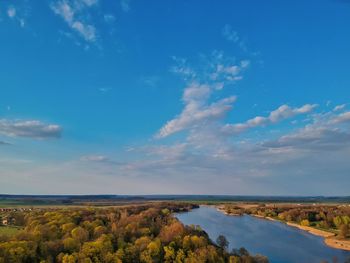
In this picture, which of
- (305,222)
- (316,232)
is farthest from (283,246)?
(305,222)

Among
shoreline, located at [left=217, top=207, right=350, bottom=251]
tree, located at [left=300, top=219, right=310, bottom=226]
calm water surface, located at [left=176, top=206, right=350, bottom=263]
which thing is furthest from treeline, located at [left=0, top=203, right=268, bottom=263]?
tree, located at [left=300, top=219, right=310, bottom=226]

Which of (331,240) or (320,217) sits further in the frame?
(320,217)

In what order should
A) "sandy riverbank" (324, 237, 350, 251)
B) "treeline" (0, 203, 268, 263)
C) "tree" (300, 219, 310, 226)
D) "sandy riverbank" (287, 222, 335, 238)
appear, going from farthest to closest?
"tree" (300, 219, 310, 226)
"sandy riverbank" (287, 222, 335, 238)
"sandy riverbank" (324, 237, 350, 251)
"treeline" (0, 203, 268, 263)

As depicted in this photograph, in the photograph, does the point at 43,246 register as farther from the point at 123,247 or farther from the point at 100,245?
the point at 123,247

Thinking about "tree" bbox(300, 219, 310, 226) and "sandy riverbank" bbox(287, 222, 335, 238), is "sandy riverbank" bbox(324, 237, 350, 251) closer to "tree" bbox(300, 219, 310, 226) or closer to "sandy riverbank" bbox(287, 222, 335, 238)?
"sandy riverbank" bbox(287, 222, 335, 238)

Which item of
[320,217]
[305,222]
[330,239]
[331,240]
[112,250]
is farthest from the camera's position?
[320,217]

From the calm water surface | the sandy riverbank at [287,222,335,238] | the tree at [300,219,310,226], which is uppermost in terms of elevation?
the tree at [300,219,310,226]

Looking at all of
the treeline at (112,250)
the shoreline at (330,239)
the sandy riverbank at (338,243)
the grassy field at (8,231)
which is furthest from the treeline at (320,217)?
the grassy field at (8,231)

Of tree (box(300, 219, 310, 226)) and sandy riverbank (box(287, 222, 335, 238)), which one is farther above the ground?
tree (box(300, 219, 310, 226))

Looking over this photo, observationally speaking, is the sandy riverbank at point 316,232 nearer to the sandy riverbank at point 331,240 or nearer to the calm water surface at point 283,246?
the sandy riverbank at point 331,240

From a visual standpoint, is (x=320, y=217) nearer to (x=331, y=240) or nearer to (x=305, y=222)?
(x=305, y=222)

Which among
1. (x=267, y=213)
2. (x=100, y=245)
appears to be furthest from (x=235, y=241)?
(x=267, y=213)
